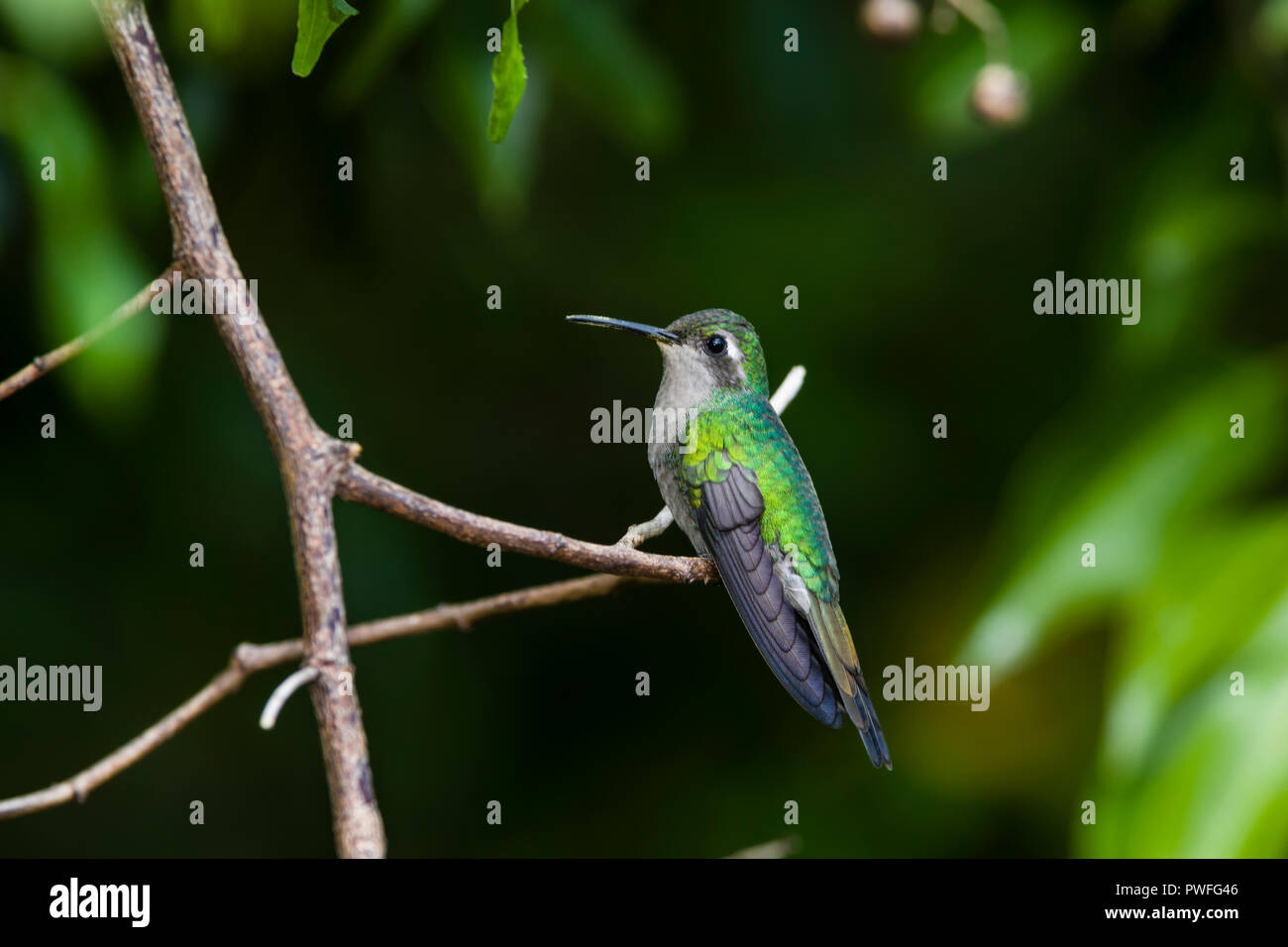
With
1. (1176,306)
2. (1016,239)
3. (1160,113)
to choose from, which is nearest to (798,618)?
(1176,306)

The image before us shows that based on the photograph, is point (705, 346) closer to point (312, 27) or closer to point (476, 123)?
point (312, 27)

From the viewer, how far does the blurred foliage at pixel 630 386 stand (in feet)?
9.09

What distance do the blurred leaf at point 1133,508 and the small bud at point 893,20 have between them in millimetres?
→ 1183

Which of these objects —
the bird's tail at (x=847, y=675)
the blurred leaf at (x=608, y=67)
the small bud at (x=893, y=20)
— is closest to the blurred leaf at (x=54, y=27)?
the blurred leaf at (x=608, y=67)

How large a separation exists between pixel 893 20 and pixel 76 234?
181cm

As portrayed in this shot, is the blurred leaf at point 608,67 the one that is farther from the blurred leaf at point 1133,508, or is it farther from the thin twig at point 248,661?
the thin twig at point 248,661

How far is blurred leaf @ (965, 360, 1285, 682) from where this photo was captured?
2.73 m

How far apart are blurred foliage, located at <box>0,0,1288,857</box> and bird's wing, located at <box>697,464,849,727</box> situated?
908mm

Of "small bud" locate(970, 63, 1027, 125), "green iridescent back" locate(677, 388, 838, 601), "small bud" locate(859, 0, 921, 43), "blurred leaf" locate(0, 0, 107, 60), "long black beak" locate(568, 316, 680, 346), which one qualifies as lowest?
"green iridescent back" locate(677, 388, 838, 601)

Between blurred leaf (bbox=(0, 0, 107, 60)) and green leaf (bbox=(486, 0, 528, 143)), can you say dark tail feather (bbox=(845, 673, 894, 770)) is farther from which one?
blurred leaf (bbox=(0, 0, 107, 60))

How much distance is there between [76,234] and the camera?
2.81m

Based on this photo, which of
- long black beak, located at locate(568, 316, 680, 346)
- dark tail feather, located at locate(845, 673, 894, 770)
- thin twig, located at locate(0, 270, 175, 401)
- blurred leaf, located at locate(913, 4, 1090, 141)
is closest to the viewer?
thin twig, located at locate(0, 270, 175, 401)

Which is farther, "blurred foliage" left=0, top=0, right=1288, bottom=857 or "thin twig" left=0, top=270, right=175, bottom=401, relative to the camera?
"blurred foliage" left=0, top=0, right=1288, bottom=857

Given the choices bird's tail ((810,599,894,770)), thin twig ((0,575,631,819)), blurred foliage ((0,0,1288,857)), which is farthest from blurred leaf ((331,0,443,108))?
bird's tail ((810,599,894,770))
